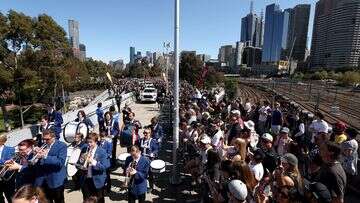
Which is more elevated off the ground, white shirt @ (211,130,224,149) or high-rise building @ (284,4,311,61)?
high-rise building @ (284,4,311,61)

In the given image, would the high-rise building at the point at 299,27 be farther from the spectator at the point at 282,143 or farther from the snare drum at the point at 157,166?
the snare drum at the point at 157,166

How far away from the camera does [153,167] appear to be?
7352 mm

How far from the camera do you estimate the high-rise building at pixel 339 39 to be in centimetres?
12962

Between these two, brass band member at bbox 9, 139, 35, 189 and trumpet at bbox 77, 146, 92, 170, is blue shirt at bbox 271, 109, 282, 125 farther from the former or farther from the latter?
brass band member at bbox 9, 139, 35, 189

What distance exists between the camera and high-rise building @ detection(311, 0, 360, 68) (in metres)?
130

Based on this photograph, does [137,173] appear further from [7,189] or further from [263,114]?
[263,114]

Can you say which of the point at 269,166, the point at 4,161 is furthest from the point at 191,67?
the point at 4,161

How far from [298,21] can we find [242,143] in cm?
13886

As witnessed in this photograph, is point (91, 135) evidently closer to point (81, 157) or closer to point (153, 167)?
point (81, 157)

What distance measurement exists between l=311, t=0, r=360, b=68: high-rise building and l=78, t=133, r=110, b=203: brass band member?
13661 centimetres

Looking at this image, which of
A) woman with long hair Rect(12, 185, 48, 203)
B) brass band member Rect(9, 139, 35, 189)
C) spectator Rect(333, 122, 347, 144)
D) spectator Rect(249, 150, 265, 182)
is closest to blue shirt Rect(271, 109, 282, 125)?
spectator Rect(333, 122, 347, 144)

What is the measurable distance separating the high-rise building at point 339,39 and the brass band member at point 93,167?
13661 cm

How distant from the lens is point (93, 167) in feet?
20.3

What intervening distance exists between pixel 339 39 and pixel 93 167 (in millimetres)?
149051
